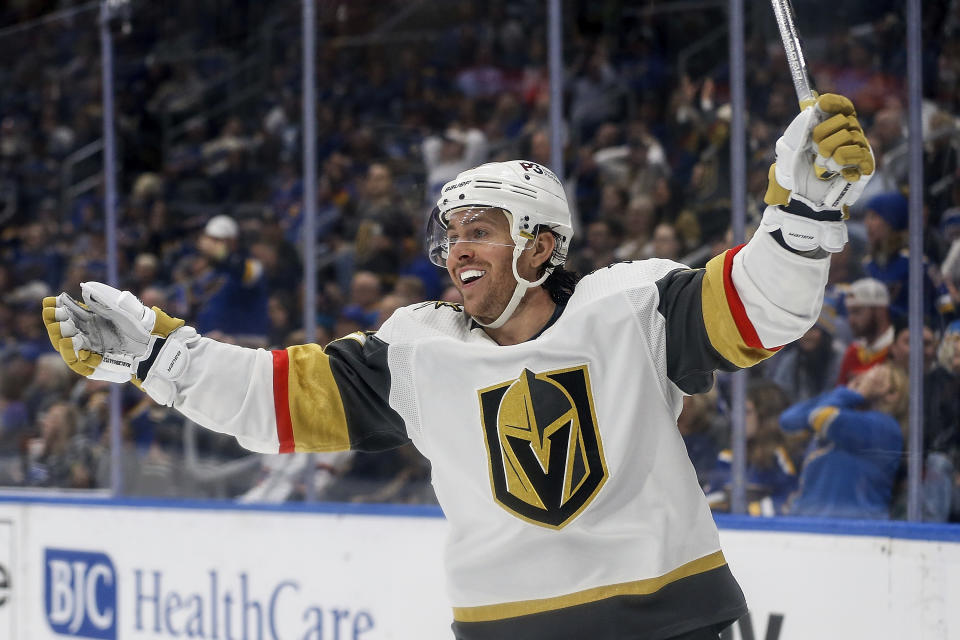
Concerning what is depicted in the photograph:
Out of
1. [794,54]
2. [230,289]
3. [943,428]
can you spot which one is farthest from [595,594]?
[230,289]

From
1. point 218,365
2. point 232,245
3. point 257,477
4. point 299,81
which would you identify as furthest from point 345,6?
point 218,365

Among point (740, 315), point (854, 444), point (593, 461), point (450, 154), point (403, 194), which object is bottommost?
point (854, 444)

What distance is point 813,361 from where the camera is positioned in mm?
2939

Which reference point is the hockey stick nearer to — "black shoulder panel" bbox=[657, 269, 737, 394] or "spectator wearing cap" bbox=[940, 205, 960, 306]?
"black shoulder panel" bbox=[657, 269, 737, 394]

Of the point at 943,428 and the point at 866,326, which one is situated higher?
the point at 866,326

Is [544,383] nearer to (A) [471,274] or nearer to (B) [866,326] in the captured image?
(A) [471,274]

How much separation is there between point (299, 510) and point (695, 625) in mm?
1950

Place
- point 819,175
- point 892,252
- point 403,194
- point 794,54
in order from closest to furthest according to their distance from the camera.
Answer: point 819,175
point 794,54
point 892,252
point 403,194

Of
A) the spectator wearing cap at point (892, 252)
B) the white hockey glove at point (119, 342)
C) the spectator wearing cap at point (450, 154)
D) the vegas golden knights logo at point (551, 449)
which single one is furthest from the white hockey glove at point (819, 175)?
the spectator wearing cap at point (450, 154)

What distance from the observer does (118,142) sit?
14.4ft

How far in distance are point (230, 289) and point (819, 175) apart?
267 cm

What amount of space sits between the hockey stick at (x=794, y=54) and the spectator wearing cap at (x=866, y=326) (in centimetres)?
113

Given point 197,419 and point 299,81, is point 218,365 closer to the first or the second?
point 197,419

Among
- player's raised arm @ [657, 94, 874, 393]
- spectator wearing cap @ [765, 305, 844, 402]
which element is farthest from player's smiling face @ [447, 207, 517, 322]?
spectator wearing cap @ [765, 305, 844, 402]
